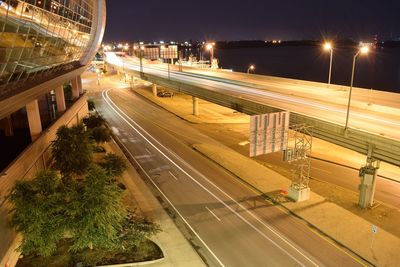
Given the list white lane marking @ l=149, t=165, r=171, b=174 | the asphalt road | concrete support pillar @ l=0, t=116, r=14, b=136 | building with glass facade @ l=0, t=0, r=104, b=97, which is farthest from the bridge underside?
concrete support pillar @ l=0, t=116, r=14, b=136

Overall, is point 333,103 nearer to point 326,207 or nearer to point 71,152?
point 326,207

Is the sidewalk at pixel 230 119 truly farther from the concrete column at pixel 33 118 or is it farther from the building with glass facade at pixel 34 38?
the concrete column at pixel 33 118

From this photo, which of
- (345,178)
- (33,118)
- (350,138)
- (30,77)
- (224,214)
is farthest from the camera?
(345,178)

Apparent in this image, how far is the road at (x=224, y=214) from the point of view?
1956cm

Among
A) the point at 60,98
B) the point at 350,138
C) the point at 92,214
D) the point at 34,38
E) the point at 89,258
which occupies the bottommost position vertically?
the point at 89,258

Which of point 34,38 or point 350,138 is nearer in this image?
point 34,38

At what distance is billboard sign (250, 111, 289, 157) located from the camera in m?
24.4

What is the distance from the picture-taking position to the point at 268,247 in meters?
20.4

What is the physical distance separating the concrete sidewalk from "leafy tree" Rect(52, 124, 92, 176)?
4574mm

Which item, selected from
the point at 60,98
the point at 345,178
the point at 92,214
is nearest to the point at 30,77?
the point at 92,214

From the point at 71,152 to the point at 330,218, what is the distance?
19644mm

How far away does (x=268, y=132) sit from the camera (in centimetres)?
2491

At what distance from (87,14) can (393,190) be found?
4189 centimetres

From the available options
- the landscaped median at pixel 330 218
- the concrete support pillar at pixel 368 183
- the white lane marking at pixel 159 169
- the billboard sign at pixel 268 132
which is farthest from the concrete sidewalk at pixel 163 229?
the concrete support pillar at pixel 368 183
